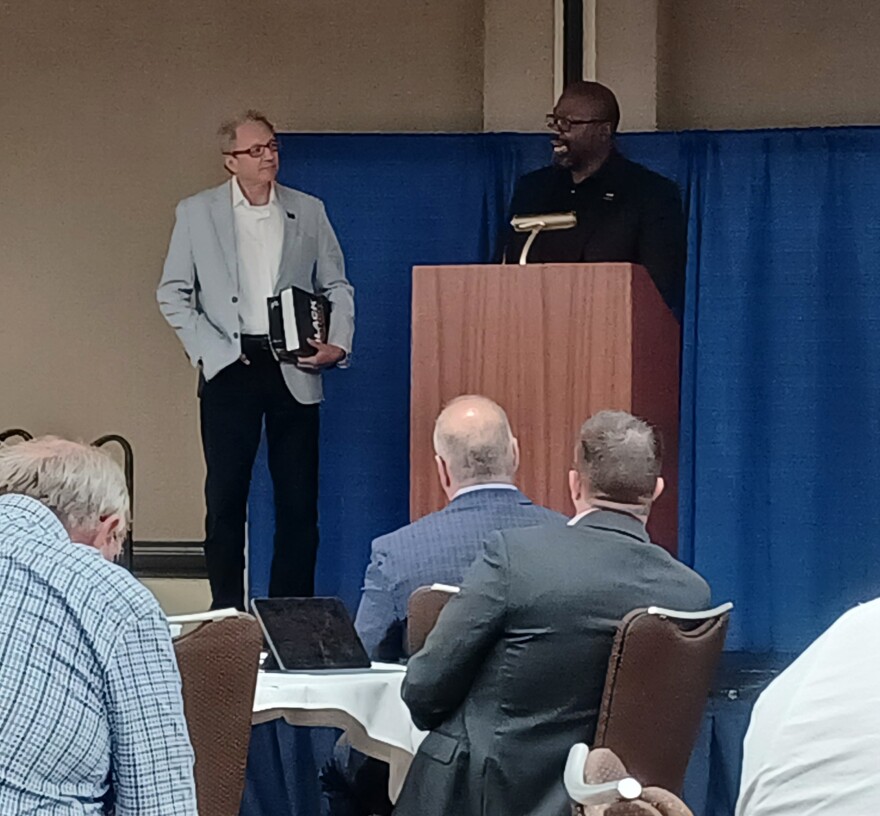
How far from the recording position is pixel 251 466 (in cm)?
502

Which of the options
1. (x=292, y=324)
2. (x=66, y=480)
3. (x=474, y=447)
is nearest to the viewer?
(x=66, y=480)

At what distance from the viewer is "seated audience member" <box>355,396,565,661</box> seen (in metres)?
3.17

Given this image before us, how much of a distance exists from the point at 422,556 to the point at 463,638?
53 cm

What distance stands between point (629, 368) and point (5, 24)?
399 centimetres

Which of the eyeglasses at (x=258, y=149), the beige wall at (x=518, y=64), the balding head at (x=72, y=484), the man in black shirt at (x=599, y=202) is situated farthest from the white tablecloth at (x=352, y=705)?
the beige wall at (x=518, y=64)

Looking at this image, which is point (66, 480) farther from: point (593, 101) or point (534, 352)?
point (593, 101)

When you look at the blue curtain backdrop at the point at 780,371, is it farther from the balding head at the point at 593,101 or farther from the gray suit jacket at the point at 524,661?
the gray suit jacket at the point at 524,661

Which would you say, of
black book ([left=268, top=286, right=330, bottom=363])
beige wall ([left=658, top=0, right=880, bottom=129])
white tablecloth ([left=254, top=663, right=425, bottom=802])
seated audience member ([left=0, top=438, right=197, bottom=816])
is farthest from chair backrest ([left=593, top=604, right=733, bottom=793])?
beige wall ([left=658, top=0, right=880, bottom=129])

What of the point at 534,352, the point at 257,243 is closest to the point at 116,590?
the point at 534,352

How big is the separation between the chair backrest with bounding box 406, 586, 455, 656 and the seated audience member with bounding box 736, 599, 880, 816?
1.48 metres

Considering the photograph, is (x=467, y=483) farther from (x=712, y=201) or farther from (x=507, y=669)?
(x=712, y=201)

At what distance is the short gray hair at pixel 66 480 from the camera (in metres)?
2.07

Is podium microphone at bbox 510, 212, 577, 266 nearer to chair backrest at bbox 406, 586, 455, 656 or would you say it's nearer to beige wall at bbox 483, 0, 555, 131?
chair backrest at bbox 406, 586, 455, 656

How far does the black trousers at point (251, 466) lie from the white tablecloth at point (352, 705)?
195 cm
